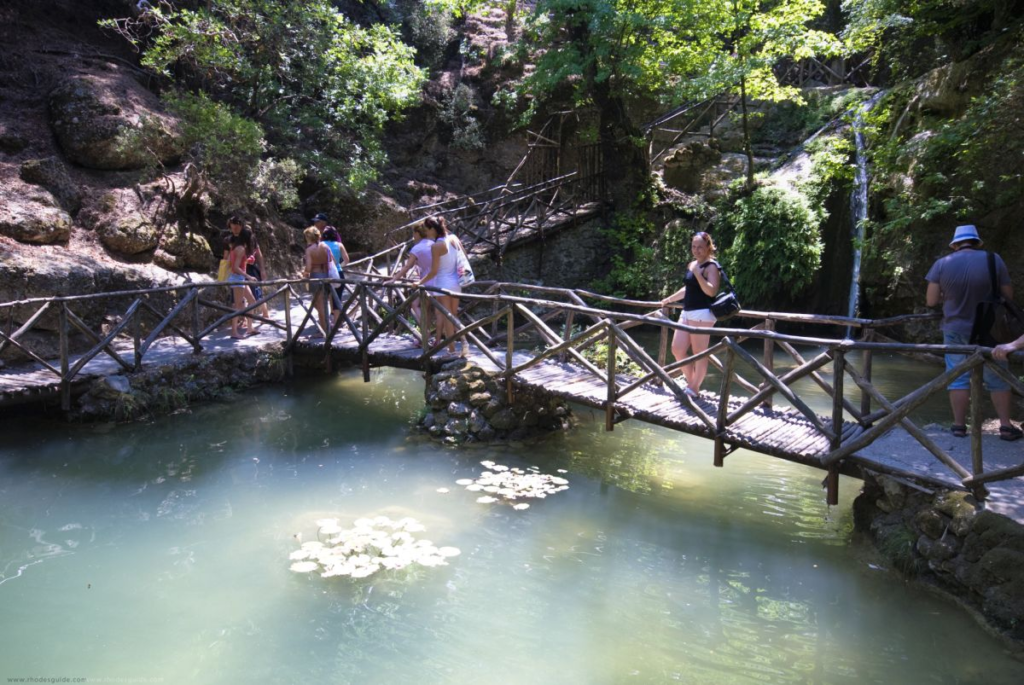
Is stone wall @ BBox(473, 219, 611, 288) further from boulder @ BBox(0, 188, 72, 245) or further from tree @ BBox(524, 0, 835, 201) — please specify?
boulder @ BBox(0, 188, 72, 245)

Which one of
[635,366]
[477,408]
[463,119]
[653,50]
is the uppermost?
[653,50]

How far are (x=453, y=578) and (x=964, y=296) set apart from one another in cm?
439

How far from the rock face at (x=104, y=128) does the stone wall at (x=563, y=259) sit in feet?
24.0

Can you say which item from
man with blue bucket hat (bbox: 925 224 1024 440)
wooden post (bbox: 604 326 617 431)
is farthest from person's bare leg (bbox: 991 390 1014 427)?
wooden post (bbox: 604 326 617 431)

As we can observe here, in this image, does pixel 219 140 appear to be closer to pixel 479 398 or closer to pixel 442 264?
pixel 442 264

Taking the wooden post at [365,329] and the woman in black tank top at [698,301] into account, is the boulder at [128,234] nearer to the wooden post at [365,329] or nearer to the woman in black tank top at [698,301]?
the wooden post at [365,329]

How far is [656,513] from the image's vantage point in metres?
6.71

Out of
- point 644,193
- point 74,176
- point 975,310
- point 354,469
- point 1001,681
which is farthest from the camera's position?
point 644,193

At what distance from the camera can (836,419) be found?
5.38 m

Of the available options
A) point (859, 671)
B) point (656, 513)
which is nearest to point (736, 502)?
point (656, 513)

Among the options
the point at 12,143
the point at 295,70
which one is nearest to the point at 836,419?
the point at 295,70

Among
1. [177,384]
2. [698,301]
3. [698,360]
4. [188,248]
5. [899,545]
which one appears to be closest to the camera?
[899,545]

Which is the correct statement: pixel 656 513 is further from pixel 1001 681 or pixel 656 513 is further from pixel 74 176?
pixel 74 176

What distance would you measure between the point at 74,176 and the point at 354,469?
330 inches
